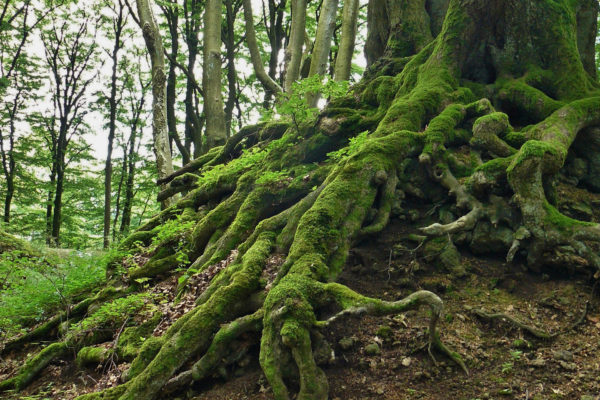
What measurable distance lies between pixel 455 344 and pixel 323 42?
29.9 feet

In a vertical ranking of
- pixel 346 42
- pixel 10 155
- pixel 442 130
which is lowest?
pixel 442 130

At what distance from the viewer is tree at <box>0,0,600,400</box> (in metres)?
3.35

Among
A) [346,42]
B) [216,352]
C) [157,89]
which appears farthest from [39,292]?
[346,42]

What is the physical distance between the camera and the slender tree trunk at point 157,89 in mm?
10344

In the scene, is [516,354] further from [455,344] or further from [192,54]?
[192,54]

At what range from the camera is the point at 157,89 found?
1076 centimetres

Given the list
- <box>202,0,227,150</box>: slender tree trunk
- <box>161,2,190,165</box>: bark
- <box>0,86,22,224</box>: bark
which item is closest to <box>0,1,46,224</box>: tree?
<box>0,86,22,224</box>: bark

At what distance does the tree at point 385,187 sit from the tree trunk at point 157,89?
2749 mm

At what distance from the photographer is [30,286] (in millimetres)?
6910

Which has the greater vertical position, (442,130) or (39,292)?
(442,130)

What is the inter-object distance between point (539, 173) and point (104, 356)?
5577mm

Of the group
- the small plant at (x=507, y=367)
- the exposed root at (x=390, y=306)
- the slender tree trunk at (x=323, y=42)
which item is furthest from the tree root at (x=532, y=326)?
the slender tree trunk at (x=323, y=42)

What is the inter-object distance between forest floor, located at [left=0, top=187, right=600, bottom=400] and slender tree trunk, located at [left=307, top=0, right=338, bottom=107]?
697cm

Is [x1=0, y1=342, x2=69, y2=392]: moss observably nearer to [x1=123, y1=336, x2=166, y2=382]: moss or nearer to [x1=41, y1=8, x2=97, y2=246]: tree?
[x1=123, y1=336, x2=166, y2=382]: moss
